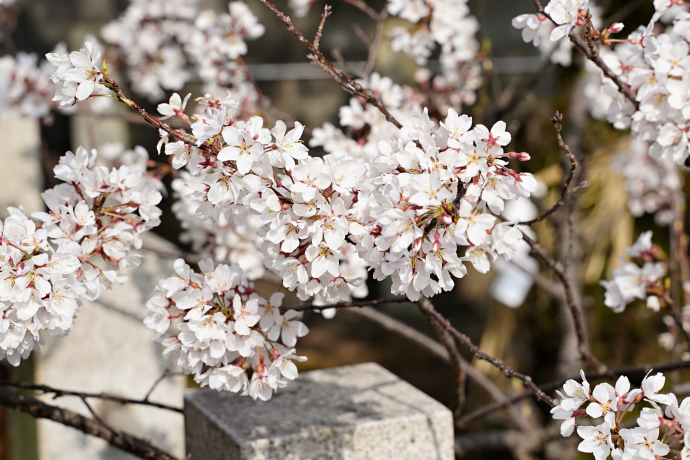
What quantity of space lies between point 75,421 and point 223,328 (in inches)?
20.5

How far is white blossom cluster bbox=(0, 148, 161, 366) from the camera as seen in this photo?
1.00 metres

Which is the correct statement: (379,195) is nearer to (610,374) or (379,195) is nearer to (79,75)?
(79,75)

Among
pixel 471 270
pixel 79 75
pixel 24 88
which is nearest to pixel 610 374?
pixel 79 75

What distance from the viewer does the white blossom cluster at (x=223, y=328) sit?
1084 mm

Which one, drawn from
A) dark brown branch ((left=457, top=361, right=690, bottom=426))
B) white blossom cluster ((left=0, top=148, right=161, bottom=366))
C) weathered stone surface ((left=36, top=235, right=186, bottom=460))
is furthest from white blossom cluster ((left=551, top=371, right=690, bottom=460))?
weathered stone surface ((left=36, top=235, right=186, bottom=460))

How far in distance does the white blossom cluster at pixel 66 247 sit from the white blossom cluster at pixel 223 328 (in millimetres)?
118

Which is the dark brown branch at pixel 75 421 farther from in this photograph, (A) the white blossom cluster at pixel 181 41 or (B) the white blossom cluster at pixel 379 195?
(A) the white blossom cluster at pixel 181 41

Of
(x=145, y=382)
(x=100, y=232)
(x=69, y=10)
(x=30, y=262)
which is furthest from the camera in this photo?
(x=69, y=10)

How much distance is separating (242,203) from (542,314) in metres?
2.86

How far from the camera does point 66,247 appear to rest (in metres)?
1.07

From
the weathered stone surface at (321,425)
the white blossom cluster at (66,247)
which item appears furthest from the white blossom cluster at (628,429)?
the white blossom cluster at (66,247)

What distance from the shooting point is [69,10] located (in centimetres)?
427

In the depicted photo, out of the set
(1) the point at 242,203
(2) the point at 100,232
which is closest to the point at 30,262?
(2) the point at 100,232

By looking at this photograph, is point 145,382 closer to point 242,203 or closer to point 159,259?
point 159,259
